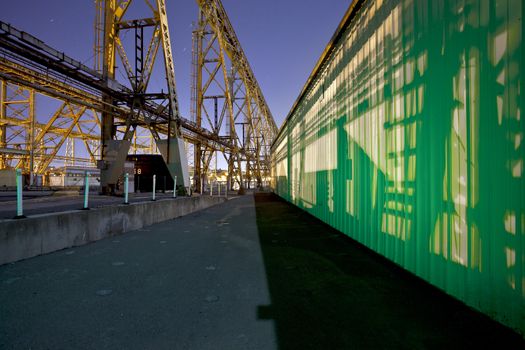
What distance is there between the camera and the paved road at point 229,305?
2.03m

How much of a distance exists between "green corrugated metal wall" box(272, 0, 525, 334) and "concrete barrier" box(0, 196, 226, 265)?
5849 millimetres

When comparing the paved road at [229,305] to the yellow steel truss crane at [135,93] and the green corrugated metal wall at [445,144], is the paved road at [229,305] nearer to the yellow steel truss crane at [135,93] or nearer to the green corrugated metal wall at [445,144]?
the green corrugated metal wall at [445,144]

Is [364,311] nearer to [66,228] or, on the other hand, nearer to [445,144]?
[445,144]

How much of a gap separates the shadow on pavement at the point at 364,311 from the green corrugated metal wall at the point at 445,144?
21cm

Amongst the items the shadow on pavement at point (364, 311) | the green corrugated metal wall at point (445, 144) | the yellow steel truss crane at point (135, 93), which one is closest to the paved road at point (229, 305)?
the shadow on pavement at point (364, 311)

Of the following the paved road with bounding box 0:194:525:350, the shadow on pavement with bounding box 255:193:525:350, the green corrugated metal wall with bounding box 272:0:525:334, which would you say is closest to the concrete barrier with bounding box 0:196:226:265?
the paved road with bounding box 0:194:525:350

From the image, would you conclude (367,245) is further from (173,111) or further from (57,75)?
(57,75)

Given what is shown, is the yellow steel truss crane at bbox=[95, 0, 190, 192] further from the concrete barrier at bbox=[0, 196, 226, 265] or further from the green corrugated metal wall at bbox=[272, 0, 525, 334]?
the green corrugated metal wall at bbox=[272, 0, 525, 334]

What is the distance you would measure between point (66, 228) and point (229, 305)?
422cm

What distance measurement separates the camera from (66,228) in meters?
4.87

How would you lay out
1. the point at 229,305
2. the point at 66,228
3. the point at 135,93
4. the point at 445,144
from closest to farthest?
the point at 229,305 → the point at 445,144 → the point at 66,228 → the point at 135,93

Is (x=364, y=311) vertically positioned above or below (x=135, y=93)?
below

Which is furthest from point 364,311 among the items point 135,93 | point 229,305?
point 135,93

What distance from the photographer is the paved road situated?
2.03 metres
